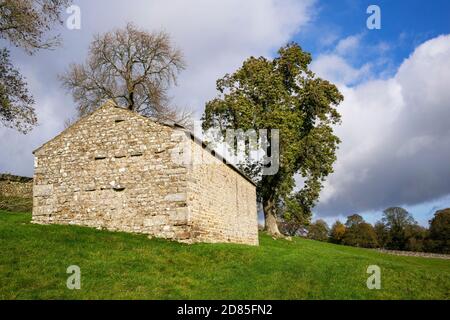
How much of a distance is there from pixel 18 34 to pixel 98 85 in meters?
10.2

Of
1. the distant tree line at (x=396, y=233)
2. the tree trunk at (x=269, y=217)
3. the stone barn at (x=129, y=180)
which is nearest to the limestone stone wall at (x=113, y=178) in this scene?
the stone barn at (x=129, y=180)

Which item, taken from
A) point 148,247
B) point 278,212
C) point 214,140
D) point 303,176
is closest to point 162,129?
point 148,247

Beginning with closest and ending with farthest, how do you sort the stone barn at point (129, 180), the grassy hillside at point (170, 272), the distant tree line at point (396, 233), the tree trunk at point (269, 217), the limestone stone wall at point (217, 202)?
1. the grassy hillside at point (170, 272)
2. the stone barn at point (129, 180)
3. the limestone stone wall at point (217, 202)
4. the tree trunk at point (269, 217)
5. the distant tree line at point (396, 233)

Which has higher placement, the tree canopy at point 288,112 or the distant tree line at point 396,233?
the tree canopy at point 288,112

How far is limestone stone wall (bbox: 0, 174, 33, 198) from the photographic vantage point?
26.3m

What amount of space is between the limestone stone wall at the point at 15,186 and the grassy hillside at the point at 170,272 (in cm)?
1297

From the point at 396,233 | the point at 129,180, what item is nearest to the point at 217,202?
the point at 129,180

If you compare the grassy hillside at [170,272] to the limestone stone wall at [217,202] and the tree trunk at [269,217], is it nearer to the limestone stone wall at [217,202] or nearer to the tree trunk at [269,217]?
the limestone stone wall at [217,202]

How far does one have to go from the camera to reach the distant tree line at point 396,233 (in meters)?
64.4

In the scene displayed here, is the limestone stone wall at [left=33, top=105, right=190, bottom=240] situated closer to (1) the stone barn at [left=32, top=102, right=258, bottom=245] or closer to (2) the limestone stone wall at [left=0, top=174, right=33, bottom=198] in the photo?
(1) the stone barn at [left=32, top=102, right=258, bottom=245]

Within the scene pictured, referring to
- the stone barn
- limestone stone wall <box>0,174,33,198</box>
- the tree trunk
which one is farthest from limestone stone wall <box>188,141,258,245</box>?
limestone stone wall <box>0,174,33,198</box>

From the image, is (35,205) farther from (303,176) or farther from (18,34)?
(303,176)

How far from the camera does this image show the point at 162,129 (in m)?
16.6

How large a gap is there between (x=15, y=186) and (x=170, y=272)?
66.3 ft
